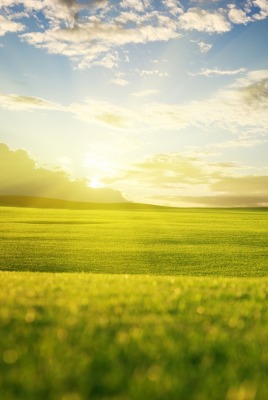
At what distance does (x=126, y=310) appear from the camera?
8.27 meters

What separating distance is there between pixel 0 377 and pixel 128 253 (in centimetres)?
3093

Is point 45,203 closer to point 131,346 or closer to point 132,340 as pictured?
point 132,340

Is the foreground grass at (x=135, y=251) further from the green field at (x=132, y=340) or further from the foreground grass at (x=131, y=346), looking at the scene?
the foreground grass at (x=131, y=346)

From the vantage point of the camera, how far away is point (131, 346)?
6.41 meters

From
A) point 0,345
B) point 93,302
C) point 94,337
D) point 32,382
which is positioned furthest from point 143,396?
point 93,302

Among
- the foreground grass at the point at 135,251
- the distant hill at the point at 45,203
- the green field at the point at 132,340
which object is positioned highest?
the distant hill at the point at 45,203

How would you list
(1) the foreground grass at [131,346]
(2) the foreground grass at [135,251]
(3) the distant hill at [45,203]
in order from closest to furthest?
1. (1) the foreground grass at [131,346]
2. (2) the foreground grass at [135,251]
3. (3) the distant hill at [45,203]

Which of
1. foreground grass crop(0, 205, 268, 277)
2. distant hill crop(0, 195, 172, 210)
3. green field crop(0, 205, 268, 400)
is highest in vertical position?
distant hill crop(0, 195, 172, 210)

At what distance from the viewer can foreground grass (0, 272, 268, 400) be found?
522cm

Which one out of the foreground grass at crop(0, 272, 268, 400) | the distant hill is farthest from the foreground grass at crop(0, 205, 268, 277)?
the distant hill

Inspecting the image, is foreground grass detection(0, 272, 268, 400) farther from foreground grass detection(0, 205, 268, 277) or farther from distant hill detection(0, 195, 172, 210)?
distant hill detection(0, 195, 172, 210)

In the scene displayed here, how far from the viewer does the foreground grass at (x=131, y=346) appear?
17.1 ft

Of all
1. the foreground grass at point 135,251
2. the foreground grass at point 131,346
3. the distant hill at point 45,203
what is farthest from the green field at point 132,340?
the distant hill at point 45,203

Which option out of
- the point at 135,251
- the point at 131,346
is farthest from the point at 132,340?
the point at 135,251
